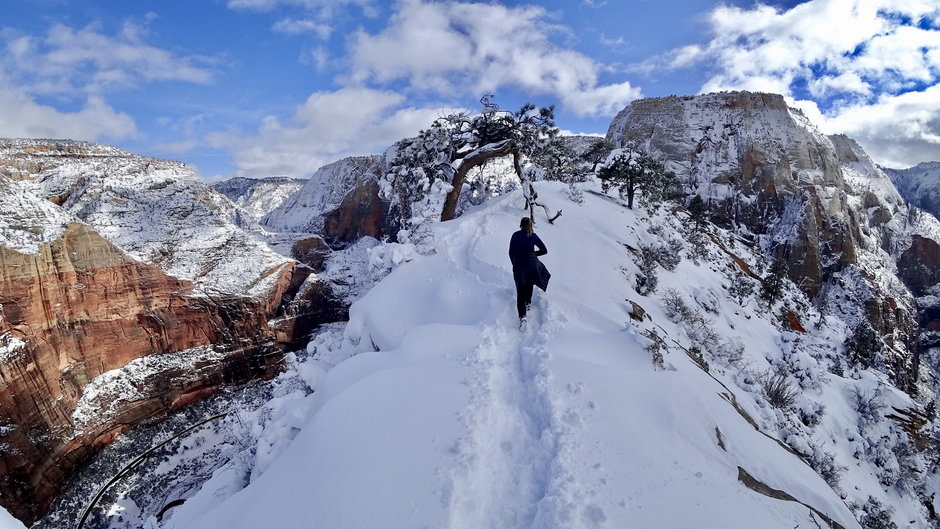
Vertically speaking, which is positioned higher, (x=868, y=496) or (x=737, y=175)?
(x=737, y=175)

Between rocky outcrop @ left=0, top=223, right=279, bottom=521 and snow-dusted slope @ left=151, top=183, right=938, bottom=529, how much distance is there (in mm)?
15960

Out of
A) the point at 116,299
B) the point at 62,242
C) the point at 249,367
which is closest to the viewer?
the point at 62,242

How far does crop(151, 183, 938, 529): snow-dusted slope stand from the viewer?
3143mm

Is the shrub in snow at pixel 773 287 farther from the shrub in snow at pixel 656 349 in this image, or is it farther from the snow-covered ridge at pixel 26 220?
the snow-covered ridge at pixel 26 220

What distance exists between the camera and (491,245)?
902 centimetres

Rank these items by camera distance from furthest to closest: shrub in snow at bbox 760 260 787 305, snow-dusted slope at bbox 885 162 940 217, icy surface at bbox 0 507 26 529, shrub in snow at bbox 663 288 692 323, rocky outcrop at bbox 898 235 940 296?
1. snow-dusted slope at bbox 885 162 940 217
2. rocky outcrop at bbox 898 235 940 296
3. shrub in snow at bbox 760 260 787 305
4. shrub in snow at bbox 663 288 692 323
5. icy surface at bbox 0 507 26 529

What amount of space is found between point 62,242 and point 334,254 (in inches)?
853

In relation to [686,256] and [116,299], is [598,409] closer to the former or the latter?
[686,256]

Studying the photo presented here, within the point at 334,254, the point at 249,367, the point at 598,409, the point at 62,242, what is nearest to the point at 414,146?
the point at 598,409

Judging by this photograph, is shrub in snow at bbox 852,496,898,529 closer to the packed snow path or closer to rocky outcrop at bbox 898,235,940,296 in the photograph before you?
the packed snow path

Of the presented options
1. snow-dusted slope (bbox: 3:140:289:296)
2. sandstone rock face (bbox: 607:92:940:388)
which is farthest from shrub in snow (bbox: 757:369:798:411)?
sandstone rock face (bbox: 607:92:940:388)

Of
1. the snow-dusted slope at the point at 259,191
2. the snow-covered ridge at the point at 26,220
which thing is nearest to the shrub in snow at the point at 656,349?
the snow-covered ridge at the point at 26,220

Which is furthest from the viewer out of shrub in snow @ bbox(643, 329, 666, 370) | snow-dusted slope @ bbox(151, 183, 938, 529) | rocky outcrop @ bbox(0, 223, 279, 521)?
rocky outcrop @ bbox(0, 223, 279, 521)

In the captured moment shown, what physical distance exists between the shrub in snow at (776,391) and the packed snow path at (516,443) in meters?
3.71
